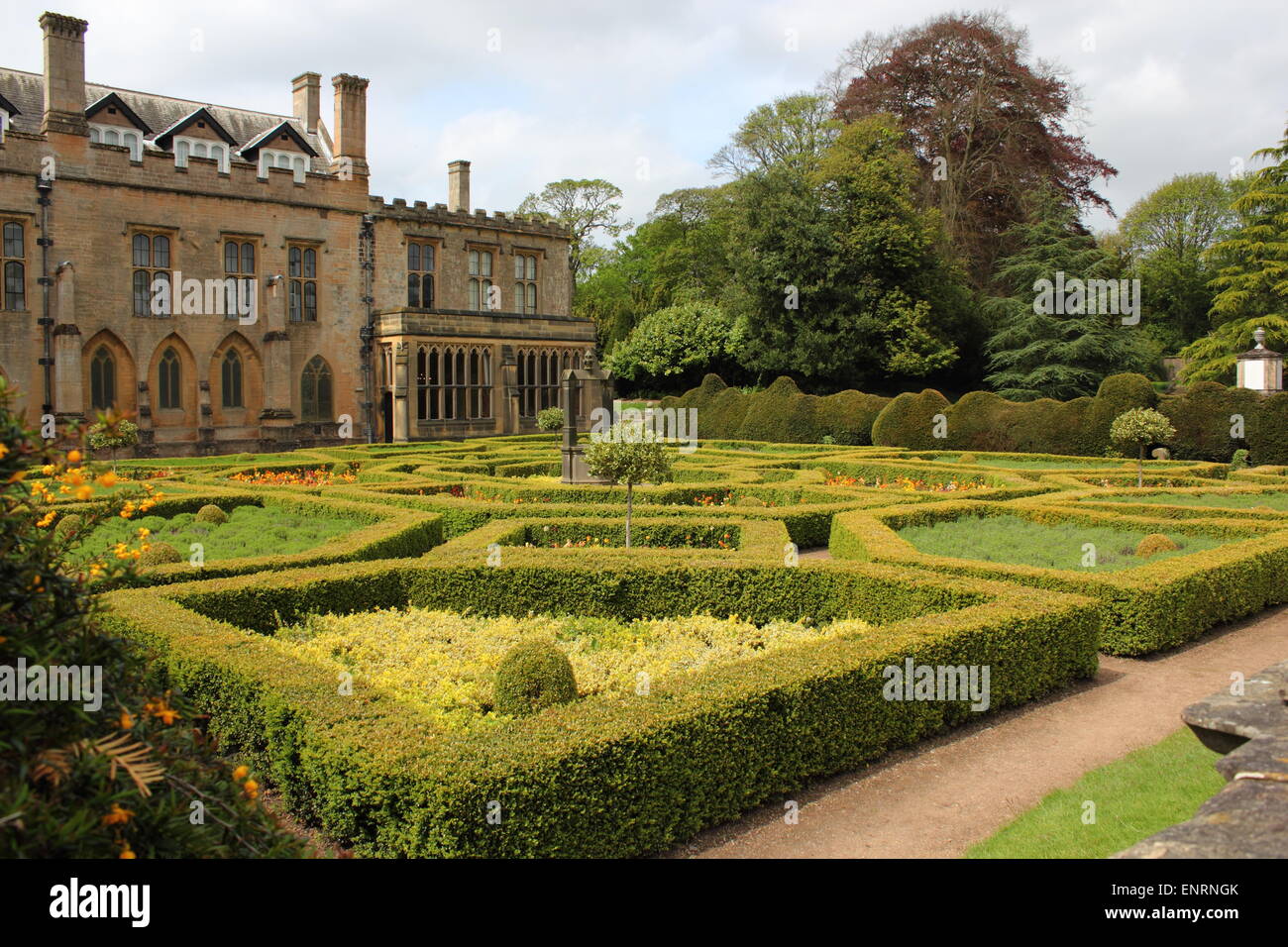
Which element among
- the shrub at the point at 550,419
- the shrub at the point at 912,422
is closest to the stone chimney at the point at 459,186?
the shrub at the point at 550,419

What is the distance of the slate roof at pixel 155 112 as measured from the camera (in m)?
30.9

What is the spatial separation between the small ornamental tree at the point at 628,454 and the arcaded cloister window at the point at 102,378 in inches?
942

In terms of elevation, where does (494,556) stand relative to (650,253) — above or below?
below

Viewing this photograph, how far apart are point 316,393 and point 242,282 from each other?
461 cm

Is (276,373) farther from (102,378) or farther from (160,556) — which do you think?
(160,556)

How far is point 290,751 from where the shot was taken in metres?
6.13

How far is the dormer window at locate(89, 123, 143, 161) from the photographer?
3183 centimetres

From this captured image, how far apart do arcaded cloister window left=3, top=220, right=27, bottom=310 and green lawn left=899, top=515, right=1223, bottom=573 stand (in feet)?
91.7

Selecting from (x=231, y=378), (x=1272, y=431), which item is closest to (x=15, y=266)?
(x=231, y=378)

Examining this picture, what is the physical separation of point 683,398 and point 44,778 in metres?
35.4

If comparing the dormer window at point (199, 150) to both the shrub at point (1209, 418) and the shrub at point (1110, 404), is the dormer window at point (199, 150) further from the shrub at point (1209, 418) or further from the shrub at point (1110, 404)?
the shrub at point (1209, 418)

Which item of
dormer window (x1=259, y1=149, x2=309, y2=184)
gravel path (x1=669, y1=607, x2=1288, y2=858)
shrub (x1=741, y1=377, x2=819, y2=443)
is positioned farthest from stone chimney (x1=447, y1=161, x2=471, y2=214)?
gravel path (x1=669, y1=607, x2=1288, y2=858)
